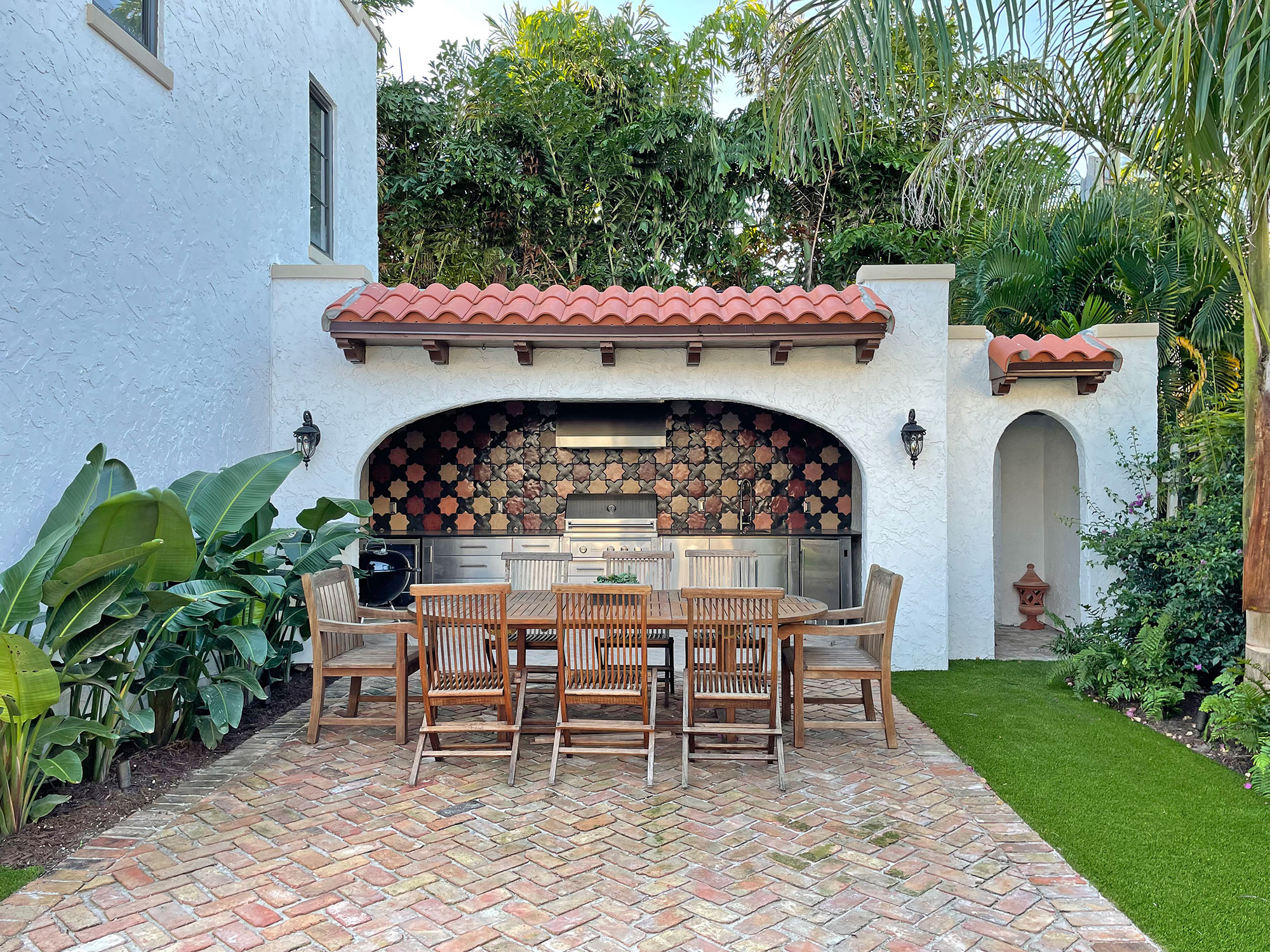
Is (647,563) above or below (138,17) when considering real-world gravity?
below

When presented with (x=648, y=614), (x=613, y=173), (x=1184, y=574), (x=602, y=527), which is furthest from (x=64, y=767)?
(x=613, y=173)

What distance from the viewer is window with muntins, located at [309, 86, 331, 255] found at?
9031 millimetres

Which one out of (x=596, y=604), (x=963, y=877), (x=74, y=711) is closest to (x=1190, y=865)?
(x=963, y=877)

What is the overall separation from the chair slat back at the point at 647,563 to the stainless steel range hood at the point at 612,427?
253 centimetres

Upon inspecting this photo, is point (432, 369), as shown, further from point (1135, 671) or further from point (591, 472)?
point (1135, 671)

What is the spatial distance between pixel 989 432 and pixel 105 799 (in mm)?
7288

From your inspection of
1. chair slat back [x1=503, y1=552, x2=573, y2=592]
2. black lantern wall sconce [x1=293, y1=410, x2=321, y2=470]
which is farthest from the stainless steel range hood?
black lantern wall sconce [x1=293, y1=410, x2=321, y2=470]

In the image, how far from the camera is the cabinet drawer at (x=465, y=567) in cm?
918

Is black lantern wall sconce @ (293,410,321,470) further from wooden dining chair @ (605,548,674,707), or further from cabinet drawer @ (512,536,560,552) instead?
wooden dining chair @ (605,548,674,707)

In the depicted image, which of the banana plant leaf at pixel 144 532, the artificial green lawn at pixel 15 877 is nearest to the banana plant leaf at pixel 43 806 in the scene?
the artificial green lawn at pixel 15 877

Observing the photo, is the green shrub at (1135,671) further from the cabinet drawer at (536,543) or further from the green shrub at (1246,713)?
the cabinet drawer at (536,543)

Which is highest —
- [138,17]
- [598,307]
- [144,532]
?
[138,17]

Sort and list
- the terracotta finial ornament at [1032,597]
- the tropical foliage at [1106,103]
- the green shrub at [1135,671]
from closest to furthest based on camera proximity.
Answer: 1. the tropical foliage at [1106,103]
2. the green shrub at [1135,671]
3. the terracotta finial ornament at [1032,597]

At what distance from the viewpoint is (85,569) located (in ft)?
12.2
